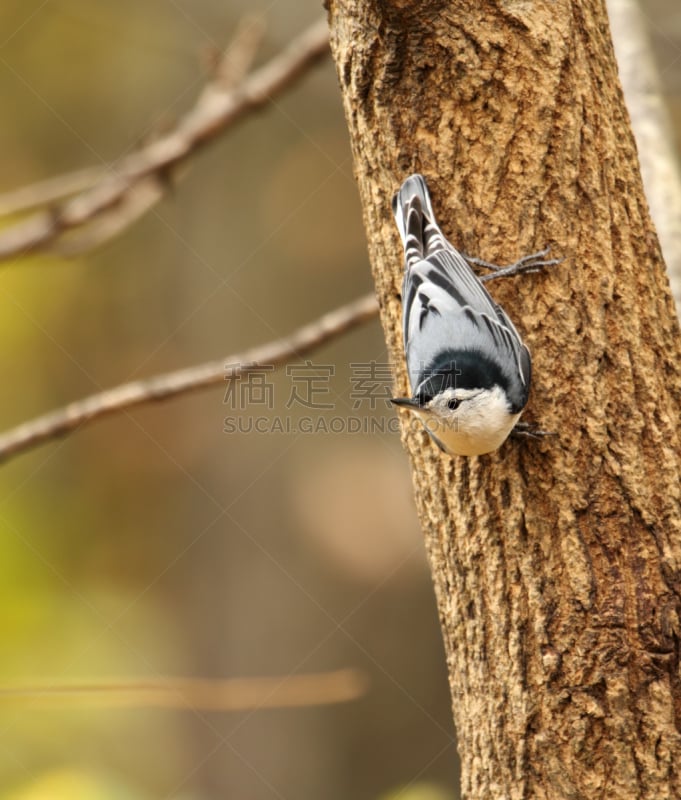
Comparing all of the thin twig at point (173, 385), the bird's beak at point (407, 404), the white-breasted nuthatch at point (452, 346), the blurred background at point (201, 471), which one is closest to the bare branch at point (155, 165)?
the blurred background at point (201, 471)

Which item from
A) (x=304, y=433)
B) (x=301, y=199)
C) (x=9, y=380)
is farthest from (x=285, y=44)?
(x=9, y=380)

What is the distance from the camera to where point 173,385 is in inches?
110

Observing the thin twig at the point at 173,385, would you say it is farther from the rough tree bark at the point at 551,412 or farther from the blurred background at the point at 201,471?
the blurred background at the point at 201,471

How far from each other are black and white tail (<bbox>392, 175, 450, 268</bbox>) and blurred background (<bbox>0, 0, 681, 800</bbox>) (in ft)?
5.86

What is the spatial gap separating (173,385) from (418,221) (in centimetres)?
114

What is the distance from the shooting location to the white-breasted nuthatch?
6.40 feet

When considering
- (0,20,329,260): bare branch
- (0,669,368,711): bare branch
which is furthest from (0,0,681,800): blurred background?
(0,669,368,711): bare branch

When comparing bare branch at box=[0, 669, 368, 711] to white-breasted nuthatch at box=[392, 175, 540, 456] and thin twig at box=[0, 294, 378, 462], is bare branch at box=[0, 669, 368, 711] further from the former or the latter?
white-breasted nuthatch at box=[392, 175, 540, 456]

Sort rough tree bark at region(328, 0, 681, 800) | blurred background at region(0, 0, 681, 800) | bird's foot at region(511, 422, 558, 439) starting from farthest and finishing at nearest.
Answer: blurred background at region(0, 0, 681, 800), bird's foot at region(511, 422, 558, 439), rough tree bark at region(328, 0, 681, 800)

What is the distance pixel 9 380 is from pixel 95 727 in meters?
2.89

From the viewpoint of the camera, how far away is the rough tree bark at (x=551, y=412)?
1824 mm

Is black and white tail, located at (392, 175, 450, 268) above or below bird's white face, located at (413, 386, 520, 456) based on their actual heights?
above

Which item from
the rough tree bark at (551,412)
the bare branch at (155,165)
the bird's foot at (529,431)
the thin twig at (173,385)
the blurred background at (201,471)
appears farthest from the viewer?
the blurred background at (201,471)

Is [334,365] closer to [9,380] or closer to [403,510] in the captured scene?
[403,510]
